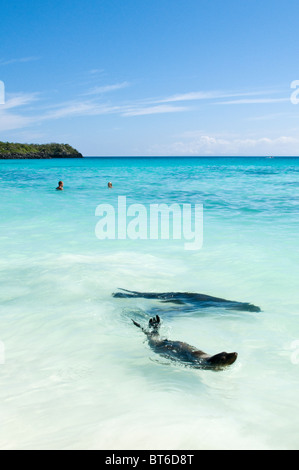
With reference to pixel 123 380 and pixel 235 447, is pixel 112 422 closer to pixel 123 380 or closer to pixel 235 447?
pixel 123 380

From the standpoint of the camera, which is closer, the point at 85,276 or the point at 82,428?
the point at 82,428

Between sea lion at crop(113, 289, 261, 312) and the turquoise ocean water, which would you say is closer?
the turquoise ocean water

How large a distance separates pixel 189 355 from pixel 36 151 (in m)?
149

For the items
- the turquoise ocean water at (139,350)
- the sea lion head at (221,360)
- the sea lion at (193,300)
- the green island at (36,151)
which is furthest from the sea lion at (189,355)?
the green island at (36,151)

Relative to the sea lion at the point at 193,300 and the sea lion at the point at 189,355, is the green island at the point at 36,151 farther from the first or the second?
the sea lion at the point at 189,355

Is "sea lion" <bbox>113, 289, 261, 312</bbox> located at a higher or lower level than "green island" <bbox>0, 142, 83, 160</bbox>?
lower

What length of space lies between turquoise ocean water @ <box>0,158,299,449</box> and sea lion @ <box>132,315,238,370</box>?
11 centimetres

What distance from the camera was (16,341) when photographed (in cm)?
526

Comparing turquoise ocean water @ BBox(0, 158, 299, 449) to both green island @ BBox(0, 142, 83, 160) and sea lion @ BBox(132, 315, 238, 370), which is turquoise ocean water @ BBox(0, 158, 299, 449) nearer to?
sea lion @ BBox(132, 315, 238, 370)

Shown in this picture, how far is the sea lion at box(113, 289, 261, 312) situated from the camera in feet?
20.9

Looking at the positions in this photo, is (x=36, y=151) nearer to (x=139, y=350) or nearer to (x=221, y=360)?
(x=139, y=350)

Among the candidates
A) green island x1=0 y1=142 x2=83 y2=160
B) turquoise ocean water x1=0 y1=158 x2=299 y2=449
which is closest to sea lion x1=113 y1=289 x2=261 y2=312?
turquoise ocean water x1=0 y1=158 x2=299 y2=449
